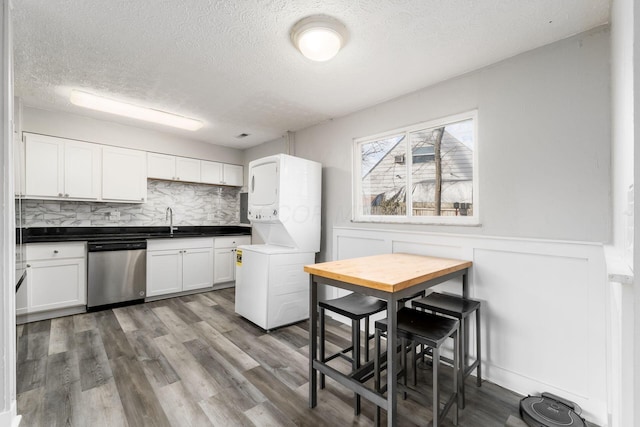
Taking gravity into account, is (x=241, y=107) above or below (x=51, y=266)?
above

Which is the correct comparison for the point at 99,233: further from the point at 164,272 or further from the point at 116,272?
the point at 164,272

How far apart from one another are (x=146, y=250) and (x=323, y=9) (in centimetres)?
364

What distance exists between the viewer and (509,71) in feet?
6.89

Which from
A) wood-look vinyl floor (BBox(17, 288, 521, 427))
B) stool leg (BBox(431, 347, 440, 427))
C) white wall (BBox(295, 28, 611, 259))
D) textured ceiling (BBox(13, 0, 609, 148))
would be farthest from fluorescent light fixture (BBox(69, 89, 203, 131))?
stool leg (BBox(431, 347, 440, 427))

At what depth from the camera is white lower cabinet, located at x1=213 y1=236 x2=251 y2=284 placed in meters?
4.51

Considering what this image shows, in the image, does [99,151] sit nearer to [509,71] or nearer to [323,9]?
[323,9]

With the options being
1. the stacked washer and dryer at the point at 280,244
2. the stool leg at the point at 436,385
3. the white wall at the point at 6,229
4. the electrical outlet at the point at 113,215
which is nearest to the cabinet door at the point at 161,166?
the electrical outlet at the point at 113,215

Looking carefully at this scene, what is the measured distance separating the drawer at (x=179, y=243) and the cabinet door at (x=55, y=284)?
0.76m

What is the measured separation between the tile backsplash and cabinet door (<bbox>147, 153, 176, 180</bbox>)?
24cm

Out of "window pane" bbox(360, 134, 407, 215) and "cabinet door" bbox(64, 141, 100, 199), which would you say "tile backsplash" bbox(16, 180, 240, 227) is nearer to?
"cabinet door" bbox(64, 141, 100, 199)

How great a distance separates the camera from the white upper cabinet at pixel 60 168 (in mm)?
A: 3250

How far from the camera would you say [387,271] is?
5.79 ft

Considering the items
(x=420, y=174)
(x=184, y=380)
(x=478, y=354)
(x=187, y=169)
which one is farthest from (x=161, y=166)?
(x=478, y=354)

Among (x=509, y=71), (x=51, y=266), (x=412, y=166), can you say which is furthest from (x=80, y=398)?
(x=509, y=71)
